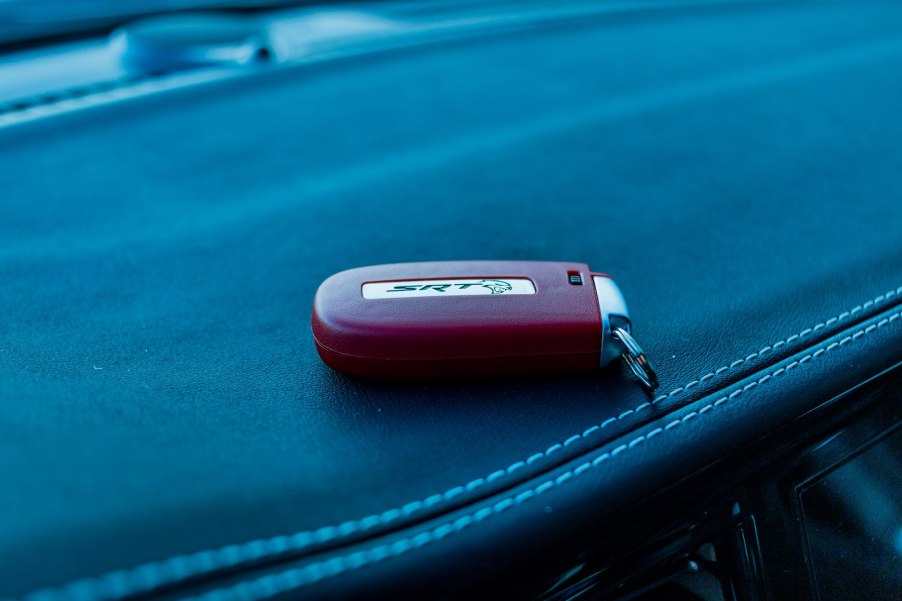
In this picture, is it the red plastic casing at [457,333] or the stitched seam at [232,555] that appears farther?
the red plastic casing at [457,333]

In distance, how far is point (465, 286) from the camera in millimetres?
655

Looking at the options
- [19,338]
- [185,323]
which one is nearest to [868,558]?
[185,323]

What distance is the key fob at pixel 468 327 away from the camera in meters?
0.61

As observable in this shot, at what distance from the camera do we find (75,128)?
1154 millimetres

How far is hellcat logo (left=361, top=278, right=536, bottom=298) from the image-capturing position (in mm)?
640

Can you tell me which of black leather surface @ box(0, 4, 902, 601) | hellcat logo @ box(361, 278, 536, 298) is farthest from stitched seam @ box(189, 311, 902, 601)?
hellcat logo @ box(361, 278, 536, 298)

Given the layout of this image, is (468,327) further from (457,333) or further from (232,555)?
(232,555)

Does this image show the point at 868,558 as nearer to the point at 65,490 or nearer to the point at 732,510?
the point at 732,510

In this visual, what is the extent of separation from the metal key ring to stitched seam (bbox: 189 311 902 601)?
4cm

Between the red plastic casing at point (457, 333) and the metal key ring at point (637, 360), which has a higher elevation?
the red plastic casing at point (457, 333)

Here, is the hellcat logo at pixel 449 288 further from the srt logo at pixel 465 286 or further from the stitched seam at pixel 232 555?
the stitched seam at pixel 232 555

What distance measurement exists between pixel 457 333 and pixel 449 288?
60 mm

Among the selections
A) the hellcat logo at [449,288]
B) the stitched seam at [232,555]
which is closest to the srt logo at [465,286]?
the hellcat logo at [449,288]

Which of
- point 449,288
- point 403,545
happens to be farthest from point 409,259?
point 403,545
